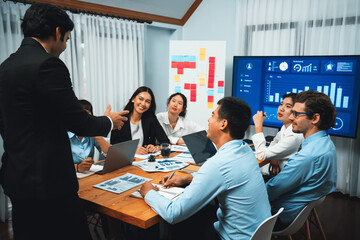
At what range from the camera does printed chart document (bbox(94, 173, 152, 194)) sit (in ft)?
5.44

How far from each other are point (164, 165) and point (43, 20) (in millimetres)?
1295

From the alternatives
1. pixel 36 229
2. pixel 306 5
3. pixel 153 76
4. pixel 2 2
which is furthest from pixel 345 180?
pixel 2 2

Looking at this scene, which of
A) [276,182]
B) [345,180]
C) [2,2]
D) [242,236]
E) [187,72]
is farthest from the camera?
[187,72]

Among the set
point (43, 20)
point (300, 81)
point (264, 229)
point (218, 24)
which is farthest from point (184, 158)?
point (218, 24)

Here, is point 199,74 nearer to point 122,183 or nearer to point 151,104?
point 151,104

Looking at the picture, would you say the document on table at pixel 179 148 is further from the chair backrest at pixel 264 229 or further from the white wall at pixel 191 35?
the white wall at pixel 191 35

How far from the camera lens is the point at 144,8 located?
13.8 ft

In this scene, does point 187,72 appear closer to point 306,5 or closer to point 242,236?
point 306,5

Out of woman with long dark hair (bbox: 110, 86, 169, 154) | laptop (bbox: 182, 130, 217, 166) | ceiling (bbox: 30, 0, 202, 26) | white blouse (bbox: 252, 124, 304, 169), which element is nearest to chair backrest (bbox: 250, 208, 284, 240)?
laptop (bbox: 182, 130, 217, 166)

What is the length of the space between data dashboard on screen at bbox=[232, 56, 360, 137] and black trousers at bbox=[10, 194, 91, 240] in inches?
121

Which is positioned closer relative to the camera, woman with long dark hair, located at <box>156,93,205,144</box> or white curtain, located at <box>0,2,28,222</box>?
white curtain, located at <box>0,2,28,222</box>

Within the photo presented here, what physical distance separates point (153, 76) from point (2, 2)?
7.97 ft

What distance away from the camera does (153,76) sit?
4.83m

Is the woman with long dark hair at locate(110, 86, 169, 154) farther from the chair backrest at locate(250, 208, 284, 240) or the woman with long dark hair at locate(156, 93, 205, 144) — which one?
the chair backrest at locate(250, 208, 284, 240)
